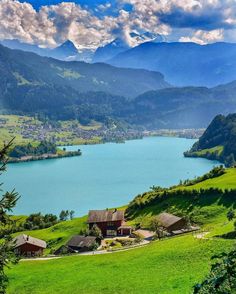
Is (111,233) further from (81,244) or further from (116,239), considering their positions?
(81,244)

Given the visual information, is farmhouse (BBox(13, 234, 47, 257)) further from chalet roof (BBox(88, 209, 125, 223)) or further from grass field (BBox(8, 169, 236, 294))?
grass field (BBox(8, 169, 236, 294))

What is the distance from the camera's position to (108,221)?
305 ft

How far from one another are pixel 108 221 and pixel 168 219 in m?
17.8

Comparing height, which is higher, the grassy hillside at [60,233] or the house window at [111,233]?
the house window at [111,233]

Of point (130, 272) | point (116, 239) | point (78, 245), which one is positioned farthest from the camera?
point (116, 239)

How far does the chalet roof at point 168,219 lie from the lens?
76762 mm

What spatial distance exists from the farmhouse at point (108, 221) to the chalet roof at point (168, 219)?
408 inches

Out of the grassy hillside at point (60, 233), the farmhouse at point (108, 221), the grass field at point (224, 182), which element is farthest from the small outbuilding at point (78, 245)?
the grass field at point (224, 182)

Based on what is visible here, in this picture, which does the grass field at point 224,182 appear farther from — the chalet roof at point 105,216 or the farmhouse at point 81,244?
the farmhouse at point 81,244

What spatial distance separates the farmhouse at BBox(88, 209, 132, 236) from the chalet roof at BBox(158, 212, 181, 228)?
10372 mm

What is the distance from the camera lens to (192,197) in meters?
89.6

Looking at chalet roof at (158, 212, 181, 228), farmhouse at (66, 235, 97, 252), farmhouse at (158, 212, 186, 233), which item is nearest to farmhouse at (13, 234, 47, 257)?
farmhouse at (66, 235, 97, 252)

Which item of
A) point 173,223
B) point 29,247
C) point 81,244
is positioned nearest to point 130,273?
point 81,244

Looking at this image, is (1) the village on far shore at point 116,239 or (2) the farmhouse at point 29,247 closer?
(1) the village on far shore at point 116,239
